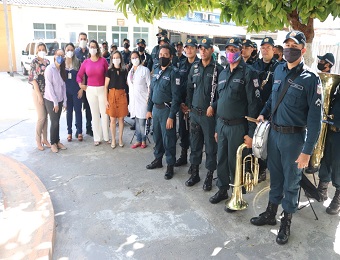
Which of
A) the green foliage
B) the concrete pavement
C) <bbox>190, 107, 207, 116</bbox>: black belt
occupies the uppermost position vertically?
the green foliage

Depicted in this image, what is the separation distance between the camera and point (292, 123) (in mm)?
3281

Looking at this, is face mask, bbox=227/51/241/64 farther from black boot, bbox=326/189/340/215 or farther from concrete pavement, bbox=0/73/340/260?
black boot, bbox=326/189/340/215

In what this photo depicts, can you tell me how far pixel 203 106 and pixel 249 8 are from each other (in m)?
1.39

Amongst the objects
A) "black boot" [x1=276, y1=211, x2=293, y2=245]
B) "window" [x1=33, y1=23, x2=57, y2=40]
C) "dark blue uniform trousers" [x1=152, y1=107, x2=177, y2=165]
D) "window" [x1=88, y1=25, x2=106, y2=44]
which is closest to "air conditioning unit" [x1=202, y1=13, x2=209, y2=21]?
"window" [x1=88, y1=25, x2=106, y2=44]

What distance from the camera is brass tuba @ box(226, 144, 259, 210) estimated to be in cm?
394

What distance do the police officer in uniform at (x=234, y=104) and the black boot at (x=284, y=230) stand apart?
2.94 feet

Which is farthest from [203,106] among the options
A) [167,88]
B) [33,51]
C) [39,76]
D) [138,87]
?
[33,51]

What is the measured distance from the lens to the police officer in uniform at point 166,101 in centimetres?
494

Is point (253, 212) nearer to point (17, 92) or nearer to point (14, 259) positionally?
point (14, 259)

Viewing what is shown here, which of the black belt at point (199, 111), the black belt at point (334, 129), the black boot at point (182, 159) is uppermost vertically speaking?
the black belt at point (199, 111)

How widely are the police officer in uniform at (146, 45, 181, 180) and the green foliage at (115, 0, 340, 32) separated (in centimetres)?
77

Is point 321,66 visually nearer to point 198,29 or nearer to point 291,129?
point 291,129

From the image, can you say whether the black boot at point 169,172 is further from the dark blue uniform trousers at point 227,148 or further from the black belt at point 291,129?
the black belt at point 291,129

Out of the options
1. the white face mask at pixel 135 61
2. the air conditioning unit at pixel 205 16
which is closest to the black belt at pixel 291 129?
the white face mask at pixel 135 61
